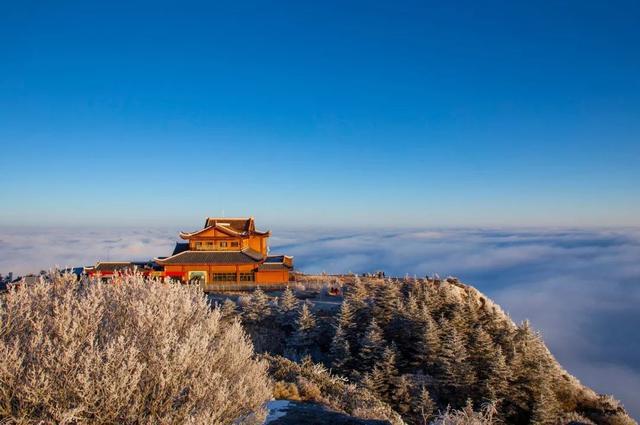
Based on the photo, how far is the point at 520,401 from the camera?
21.5 metres

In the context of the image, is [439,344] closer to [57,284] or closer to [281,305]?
[281,305]

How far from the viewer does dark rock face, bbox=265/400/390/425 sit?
34.1ft

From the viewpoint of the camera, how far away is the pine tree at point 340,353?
23094 mm

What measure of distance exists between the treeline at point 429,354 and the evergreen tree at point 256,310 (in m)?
0.07

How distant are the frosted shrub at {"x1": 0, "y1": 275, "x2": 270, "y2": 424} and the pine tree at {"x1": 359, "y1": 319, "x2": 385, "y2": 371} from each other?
13.6 m

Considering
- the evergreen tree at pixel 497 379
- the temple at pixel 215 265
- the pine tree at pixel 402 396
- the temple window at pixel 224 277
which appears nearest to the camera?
the pine tree at pixel 402 396

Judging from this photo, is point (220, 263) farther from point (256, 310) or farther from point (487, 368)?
point (487, 368)

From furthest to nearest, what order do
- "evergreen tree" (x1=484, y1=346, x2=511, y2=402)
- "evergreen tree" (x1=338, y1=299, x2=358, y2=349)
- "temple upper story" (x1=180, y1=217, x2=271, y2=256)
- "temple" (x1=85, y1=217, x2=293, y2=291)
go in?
"temple upper story" (x1=180, y1=217, x2=271, y2=256), "temple" (x1=85, y1=217, x2=293, y2=291), "evergreen tree" (x1=338, y1=299, x2=358, y2=349), "evergreen tree" (x1=484, y1=346, x2=511, y2=402)

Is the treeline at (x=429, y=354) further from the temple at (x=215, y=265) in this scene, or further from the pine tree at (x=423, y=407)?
the temple at (x=215, y=265)

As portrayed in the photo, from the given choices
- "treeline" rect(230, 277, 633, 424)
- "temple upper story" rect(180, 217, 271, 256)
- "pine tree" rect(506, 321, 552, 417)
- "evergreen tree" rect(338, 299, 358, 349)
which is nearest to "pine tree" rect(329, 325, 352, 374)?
"treeline" rect(230, 277, 633, 424)

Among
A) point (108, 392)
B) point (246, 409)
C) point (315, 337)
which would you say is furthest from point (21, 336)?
point (315, 337)

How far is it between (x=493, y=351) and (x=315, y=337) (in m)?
10.5

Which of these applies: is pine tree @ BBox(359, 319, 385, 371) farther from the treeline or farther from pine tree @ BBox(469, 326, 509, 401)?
pine tree @ BBox(469, 326, 509, 401)

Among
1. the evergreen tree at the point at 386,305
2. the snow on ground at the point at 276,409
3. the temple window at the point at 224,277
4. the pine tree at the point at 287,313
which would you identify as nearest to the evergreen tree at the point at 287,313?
the pine tree at the point at 287,313
